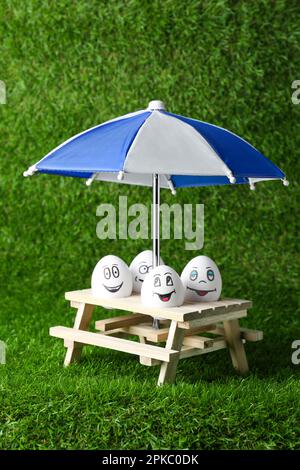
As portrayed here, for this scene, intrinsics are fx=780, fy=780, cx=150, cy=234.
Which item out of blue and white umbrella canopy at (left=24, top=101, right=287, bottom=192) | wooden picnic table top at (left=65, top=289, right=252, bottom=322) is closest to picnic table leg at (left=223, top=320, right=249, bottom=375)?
wooden picnic table top at (left=65, top=289, right=252, bottom=322)

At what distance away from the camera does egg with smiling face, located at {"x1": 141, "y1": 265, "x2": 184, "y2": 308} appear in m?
3.77

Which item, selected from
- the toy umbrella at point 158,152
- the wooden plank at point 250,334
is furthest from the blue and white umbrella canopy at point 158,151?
the wooden plank at point 250,334

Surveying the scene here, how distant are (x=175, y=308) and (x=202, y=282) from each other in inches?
10.9

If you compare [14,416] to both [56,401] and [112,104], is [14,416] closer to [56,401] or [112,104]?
[56,401]

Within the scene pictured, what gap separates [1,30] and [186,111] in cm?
171

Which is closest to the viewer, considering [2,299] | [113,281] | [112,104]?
[113,281]

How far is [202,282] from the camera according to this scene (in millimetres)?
3980

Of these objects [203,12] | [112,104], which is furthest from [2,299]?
[203,12]

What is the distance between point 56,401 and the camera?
11.6 feet

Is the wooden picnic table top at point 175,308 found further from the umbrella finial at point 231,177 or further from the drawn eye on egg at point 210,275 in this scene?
the umbrella finial at point 231,177

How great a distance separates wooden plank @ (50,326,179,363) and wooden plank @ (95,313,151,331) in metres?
0.09

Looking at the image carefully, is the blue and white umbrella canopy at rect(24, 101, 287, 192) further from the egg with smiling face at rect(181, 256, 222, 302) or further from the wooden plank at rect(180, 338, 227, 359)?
the wooden plank at rect(180, 338, 227, 359)

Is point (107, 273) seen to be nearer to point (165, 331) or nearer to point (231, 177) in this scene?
point (165, 331)

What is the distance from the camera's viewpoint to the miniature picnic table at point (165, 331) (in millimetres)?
3701
